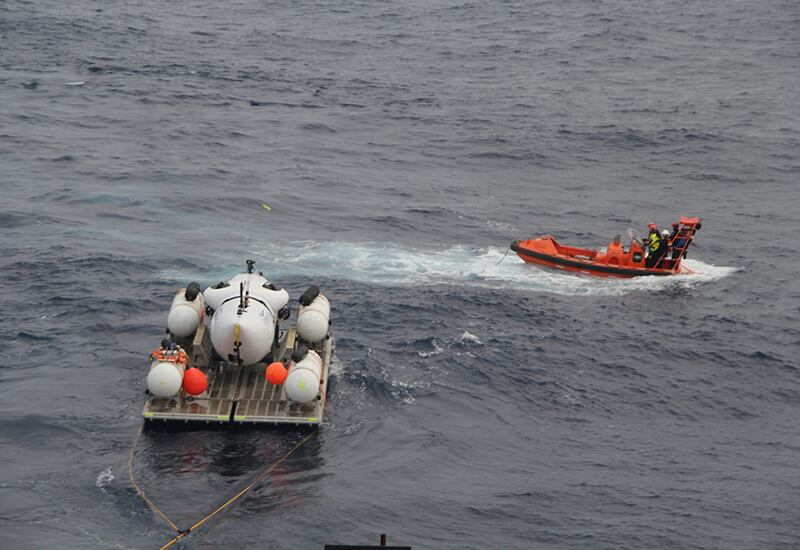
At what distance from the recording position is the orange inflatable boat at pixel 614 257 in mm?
52656

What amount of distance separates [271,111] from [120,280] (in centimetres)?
3002

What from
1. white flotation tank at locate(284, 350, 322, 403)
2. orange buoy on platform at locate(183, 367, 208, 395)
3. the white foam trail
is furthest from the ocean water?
orange buoy on platform at locate(183, 367, 208, 395)

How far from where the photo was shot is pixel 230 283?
37531 mm

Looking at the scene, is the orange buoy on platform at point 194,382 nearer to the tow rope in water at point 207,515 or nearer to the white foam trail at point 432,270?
the tow rope in water at point 207,515

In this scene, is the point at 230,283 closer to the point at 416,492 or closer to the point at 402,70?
the point at 416,492

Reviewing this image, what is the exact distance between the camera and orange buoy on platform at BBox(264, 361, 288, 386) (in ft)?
115

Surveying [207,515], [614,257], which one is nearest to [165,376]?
[207,515]

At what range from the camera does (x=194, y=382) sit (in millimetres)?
34906

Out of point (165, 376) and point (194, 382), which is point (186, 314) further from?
point (165, 376)

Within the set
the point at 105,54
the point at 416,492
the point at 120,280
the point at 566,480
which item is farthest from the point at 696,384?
the point at 105,54

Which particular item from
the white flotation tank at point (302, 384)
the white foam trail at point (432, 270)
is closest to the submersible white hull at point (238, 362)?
the white flotation tank at point (302, 384)

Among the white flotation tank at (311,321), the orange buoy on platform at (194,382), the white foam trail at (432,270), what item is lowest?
the white foam trail at (432,270)

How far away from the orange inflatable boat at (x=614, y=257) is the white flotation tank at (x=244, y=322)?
755 inches

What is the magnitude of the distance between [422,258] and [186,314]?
17.7 m
